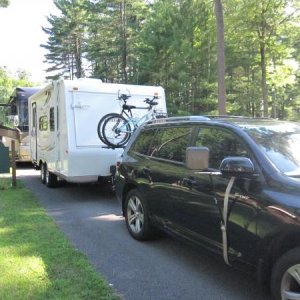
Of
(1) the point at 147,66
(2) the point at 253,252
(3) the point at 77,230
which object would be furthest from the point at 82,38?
(2) the point at 253,252

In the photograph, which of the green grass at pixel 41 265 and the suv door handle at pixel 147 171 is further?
the suv door handle at pixel 147 171

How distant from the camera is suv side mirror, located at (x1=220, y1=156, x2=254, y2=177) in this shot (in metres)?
4.07

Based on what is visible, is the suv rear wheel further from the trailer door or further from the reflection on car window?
the trailer door

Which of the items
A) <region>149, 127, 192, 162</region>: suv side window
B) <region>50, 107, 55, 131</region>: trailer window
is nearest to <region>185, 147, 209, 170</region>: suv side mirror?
<region>149, 127, 192, 162</region>: suv side window

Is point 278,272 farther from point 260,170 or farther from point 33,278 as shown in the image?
point 33,278

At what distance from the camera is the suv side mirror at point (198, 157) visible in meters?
4.50

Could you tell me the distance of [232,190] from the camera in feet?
14.1

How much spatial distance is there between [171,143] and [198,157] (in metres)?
1.41

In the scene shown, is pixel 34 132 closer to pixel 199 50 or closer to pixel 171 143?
pixel 171 143

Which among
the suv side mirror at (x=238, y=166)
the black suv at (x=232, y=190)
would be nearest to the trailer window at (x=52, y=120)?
the black suv at (x=232, y=190)

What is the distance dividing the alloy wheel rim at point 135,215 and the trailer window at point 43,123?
19.2 ft

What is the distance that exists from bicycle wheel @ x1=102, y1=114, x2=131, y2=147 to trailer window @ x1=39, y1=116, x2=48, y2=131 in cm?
254

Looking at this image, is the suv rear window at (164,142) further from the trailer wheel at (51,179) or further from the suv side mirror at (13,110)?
the suv side mirror at (13,110)

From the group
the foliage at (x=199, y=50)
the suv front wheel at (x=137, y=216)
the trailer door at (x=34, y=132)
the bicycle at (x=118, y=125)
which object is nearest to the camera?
the suv front wheel at (x=137, y=216)
